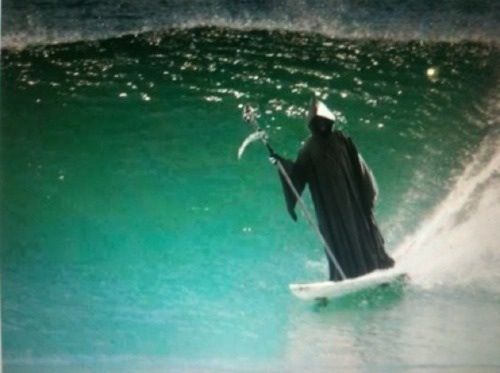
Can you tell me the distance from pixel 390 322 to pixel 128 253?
89 cm

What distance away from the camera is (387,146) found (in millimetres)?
2701

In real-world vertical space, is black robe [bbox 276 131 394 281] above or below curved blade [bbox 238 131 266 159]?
below

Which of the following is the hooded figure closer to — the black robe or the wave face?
the black robe

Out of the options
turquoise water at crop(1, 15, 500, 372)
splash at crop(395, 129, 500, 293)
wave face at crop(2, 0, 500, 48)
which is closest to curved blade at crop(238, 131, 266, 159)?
turquoise water at crop(1, 15, 500, 372)

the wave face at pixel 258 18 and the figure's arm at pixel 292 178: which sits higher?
the wave face at pixel 258 18

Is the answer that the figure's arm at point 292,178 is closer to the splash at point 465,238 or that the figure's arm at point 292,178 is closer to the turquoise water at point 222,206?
the turquoise water at point 222,206

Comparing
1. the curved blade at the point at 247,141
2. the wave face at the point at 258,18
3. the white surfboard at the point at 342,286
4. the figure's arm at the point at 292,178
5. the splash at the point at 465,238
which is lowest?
the white surfboard at the point at 342,286

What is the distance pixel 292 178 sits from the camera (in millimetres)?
2658

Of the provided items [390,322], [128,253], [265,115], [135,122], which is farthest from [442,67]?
[128,253]

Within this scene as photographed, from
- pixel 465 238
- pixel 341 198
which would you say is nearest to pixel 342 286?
pixel 341 198

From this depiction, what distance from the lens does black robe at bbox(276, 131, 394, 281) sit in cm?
264

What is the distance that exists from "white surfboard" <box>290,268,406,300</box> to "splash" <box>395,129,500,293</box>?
0.06 m

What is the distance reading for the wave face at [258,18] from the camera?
8.76ft

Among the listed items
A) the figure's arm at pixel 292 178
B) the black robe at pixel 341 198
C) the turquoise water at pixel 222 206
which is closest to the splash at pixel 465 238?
the turquoise water at pixel 222 206
